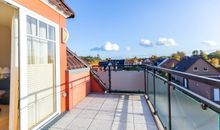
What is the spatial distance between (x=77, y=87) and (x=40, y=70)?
2137mm

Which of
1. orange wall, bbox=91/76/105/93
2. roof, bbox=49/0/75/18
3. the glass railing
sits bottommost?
orange wall, bbox=91/76/105/93

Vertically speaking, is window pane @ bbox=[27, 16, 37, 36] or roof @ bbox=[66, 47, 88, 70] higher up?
window pane @ bbox=[27, 16, 37, 36]

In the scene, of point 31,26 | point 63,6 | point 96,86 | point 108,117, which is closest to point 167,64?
point 96,86

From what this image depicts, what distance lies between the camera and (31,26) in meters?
3.27

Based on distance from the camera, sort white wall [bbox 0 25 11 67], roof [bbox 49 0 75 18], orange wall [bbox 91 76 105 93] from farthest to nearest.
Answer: orange wall [bbox 91 76 105 93], white wall [bbox 0 25 11 67], roof [bbox 49 0 75 18]

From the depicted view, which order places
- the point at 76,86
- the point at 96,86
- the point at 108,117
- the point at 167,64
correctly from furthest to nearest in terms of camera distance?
1. the point at 167,64
2. the point at 96,86
3. the point at 76,86
4. the point at 108,117

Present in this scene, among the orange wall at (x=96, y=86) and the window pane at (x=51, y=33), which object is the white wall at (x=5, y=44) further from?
the orange wall at (x=96, y=86)

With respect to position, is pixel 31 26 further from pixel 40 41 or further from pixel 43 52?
pixel 43 52

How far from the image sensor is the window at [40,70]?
10.6 feet

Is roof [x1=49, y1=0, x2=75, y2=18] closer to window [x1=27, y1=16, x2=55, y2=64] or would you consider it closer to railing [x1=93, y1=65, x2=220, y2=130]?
window [x1=27, y1=16, x2=55, y2=64]

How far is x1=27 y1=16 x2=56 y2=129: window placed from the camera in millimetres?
3246

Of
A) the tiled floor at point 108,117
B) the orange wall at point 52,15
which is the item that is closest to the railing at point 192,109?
the tiled floor at point 108,117

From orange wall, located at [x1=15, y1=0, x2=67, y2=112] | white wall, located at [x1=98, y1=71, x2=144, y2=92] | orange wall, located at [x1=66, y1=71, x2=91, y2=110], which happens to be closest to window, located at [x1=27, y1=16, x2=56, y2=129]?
orange wall, located at [x1=15, y1=0, x2=67, y2=112]

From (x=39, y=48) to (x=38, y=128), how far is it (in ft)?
5.36
